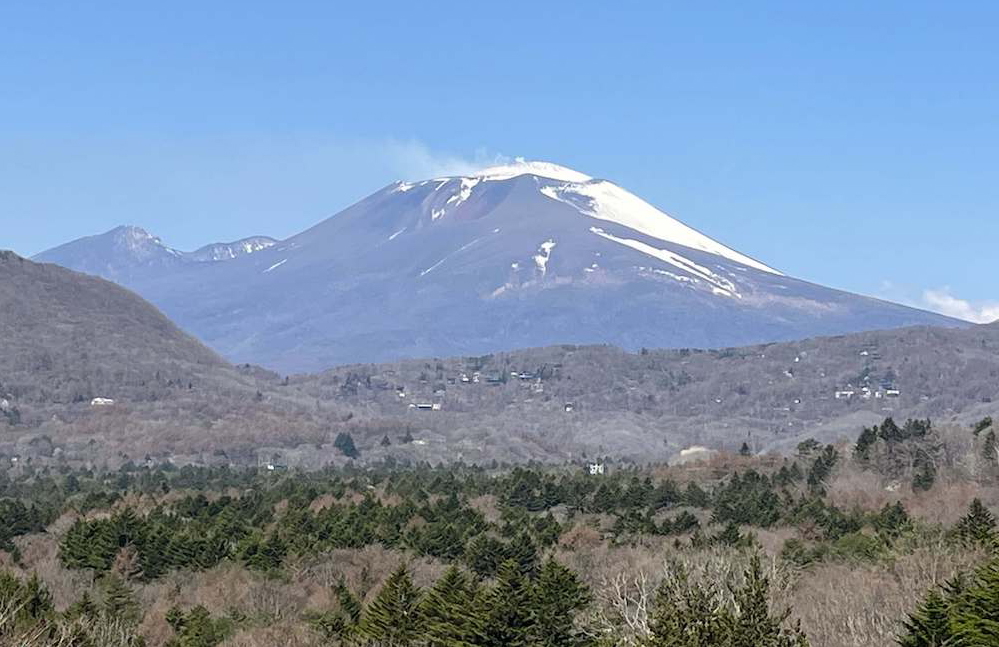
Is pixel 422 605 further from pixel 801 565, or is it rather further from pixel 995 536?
pixel 801 565

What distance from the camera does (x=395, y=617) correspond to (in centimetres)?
5169

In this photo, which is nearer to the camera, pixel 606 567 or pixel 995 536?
pixel 995 536

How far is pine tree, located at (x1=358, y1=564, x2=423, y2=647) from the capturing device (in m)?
50.8

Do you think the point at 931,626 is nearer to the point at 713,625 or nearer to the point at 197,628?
the point at 713,625

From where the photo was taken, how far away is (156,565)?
79.2 metres

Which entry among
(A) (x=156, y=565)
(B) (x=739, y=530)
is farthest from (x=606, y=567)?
(A) (x=156, y=565)

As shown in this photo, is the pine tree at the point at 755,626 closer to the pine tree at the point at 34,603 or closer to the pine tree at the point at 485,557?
the pine tree at the point at 34,603

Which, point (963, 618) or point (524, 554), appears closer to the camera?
point (963, 618)

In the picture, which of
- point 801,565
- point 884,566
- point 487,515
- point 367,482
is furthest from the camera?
point 367,482

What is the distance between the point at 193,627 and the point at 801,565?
1141 inches

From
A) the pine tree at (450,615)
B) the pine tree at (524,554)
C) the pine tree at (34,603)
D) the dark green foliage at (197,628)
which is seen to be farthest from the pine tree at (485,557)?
the pine tree at (34,603)

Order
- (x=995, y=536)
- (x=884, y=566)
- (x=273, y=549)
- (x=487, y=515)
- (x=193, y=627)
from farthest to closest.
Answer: (x=487, y=515) < (x=273, y=549) < (x=884, y=566) < (x=193, y=627) < (x=995, y=536)

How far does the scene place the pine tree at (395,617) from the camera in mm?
50844

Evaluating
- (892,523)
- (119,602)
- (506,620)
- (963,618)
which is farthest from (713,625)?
(892,523)
